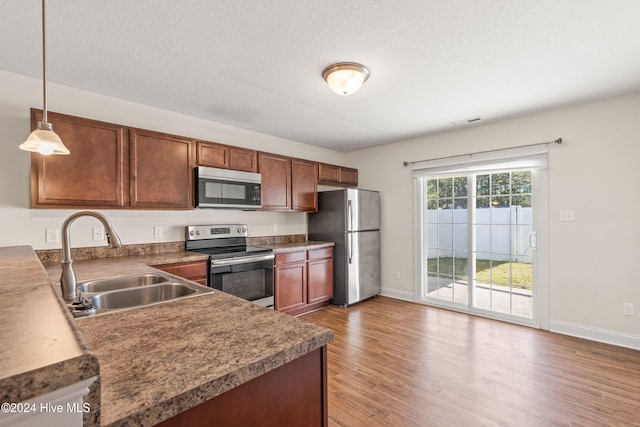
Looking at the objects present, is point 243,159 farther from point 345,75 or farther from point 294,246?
point 345,75

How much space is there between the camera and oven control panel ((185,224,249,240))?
128 inches

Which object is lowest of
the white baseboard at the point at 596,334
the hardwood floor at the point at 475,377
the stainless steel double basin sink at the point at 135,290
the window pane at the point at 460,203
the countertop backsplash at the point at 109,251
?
the hardwood floor at the point at 475,377

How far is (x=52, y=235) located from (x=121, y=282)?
3.84 feet

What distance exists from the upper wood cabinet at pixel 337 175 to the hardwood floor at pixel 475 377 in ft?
6.80

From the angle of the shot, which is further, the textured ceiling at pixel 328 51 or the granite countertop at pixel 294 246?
the granite countertop at pixel 294 246

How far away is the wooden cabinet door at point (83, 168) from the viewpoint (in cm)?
226

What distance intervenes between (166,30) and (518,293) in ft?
13.8

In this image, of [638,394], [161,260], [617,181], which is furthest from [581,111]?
[161,260]

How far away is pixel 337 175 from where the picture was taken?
→ 15.2ft

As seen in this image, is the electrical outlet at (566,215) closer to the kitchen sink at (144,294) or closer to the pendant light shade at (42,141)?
the kitchen sink at (144,294)

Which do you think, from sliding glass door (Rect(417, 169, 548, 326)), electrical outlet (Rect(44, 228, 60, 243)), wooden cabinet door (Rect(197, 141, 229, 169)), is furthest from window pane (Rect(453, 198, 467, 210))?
electrical outlet (Rect(44, 228, 60, 243))

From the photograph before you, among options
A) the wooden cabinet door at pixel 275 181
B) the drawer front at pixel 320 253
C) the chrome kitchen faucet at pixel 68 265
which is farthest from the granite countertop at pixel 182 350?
the drawer front at pixel 320 253

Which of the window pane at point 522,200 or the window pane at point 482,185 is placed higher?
the window pane at point 482,185

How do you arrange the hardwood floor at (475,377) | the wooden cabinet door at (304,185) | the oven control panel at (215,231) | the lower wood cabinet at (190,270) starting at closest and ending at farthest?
the hardwood floor at (475,377) < the lower wood cabinet at (190,270) < the oven control panel at (215,231) < the wooden cabinet door at (304,185)
